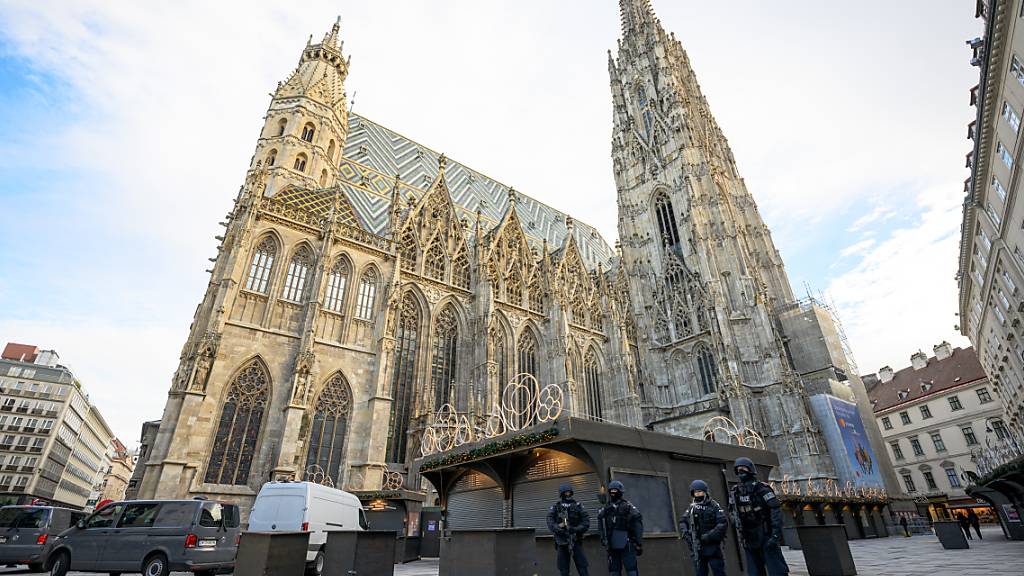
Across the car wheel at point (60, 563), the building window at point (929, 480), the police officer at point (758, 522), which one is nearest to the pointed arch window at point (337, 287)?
the car wheel at point (60, 563)

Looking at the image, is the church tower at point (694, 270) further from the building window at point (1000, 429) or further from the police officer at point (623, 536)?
the police officer at point (623, 536)

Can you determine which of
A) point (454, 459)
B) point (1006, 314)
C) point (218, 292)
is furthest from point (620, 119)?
point (454, 459)

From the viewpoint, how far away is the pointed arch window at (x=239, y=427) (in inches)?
621

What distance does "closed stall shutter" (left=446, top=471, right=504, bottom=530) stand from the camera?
9023 millimetres

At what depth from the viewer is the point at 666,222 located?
3738 centimetres

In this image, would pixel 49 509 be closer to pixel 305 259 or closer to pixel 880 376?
pixel 305 259

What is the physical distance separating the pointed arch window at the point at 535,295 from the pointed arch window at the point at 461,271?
16.0 ft

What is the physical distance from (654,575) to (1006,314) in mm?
27721

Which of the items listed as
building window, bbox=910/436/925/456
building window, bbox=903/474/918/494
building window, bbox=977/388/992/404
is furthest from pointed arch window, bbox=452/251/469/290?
building window, bbox=903/474/918/494

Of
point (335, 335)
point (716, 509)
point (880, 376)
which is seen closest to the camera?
point (716, 509)

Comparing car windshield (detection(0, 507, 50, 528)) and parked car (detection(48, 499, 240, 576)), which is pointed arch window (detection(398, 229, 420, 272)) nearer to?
car windshield (detection(0, 507, 50, 528))

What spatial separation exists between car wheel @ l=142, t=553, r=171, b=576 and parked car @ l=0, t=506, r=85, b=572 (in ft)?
11.0

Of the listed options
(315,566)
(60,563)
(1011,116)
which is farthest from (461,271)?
(1011,116)

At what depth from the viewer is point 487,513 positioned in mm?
9125
